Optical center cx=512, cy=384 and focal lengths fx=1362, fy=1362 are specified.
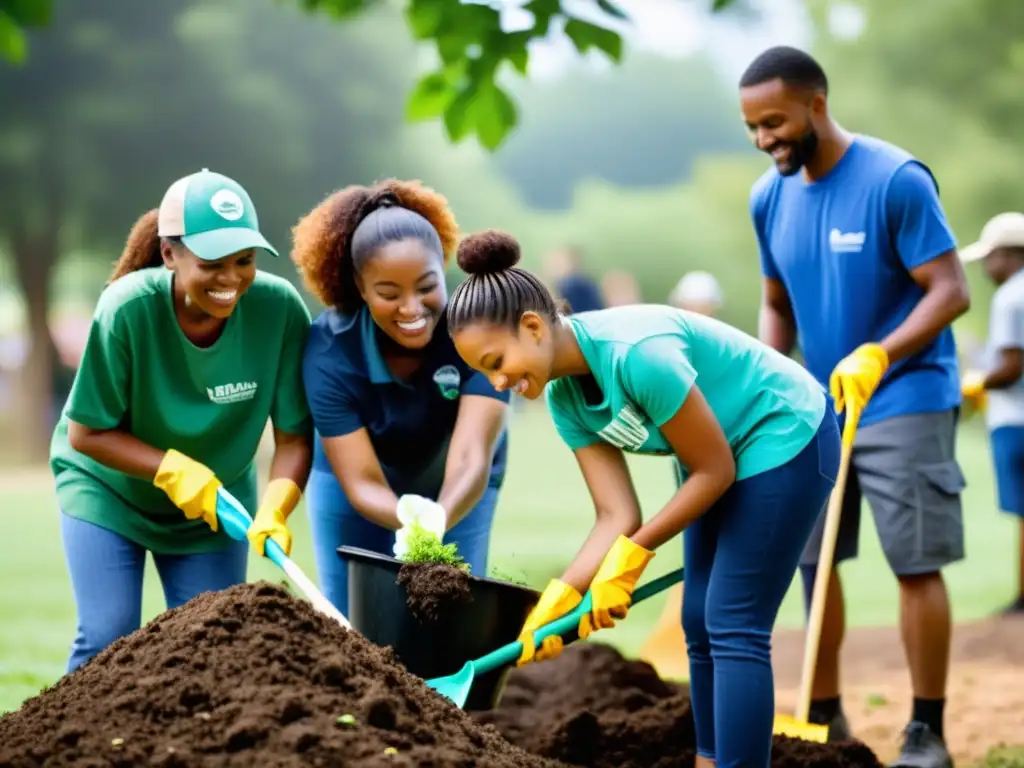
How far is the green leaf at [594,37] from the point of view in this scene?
162 inches

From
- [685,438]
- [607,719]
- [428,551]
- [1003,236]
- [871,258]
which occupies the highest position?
[1003,236]

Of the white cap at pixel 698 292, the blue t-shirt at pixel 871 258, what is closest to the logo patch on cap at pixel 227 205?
the blue t-shirt at pixel 871 258

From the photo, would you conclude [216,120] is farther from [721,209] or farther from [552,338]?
[552,338]

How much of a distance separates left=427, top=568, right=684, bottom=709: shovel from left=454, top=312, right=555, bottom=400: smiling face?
21.3 inches

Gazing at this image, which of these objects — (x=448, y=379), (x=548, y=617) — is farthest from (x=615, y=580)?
(x=448, y=379)

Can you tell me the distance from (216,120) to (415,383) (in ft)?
52.6

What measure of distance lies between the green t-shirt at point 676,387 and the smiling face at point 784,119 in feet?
2.90

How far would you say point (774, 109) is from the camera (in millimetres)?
3758

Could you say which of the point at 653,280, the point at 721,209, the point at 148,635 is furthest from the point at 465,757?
the point at 653,280

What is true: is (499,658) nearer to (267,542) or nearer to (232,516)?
(267,542)

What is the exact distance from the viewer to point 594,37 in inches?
162

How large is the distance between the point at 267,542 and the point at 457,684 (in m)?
0.60

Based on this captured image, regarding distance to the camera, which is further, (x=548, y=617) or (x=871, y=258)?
(x=871, y=258)

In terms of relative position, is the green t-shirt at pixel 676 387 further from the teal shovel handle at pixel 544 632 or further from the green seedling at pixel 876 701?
the green seedling at pixel 876 701
